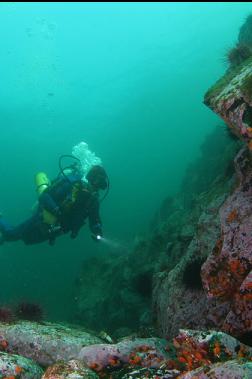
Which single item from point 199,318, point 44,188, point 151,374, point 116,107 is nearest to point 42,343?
point 199,318

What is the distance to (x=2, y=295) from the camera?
33406 mm

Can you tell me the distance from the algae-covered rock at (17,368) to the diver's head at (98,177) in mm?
7095

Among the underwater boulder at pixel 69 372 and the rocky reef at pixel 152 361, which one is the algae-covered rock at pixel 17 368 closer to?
the rocky reef at pixel 152 361

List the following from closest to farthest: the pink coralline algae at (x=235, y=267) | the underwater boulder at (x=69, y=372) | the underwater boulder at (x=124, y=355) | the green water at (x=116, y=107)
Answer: the underwater boulder at (x=69, y=372), the underwater boulder at (x=124, y=355), the pink coralline algae at (x=235, y=267), the green water at (x=116, y=107)

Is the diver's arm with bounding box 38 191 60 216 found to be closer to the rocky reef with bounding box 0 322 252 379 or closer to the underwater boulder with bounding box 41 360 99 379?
the rocky reef with bounding box 0 322 252 379

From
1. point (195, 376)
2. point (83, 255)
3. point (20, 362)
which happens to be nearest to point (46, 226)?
point (20, 362)

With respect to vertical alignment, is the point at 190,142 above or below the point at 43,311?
above

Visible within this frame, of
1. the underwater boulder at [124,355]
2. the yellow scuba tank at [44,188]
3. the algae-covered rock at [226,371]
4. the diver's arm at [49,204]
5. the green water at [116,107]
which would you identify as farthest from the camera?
the green water at [116,107]

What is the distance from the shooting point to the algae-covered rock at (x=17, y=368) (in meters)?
3.79

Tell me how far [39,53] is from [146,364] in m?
111

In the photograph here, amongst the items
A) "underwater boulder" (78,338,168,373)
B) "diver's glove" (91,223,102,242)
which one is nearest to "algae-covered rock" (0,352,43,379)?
"underwater boulder" (78,338,168,373)


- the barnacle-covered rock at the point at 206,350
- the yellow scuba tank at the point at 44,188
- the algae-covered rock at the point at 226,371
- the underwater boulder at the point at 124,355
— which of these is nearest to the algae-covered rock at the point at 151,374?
the barnacle-covered rock at the point at 206,350

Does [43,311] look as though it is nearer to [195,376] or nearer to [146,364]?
[146,364]

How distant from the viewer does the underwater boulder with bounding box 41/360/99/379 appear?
130 inches
